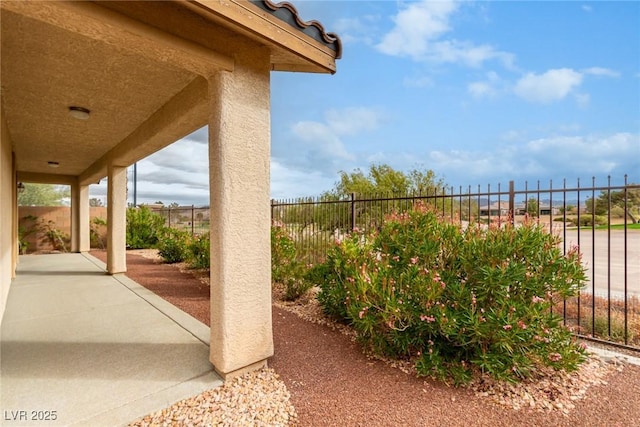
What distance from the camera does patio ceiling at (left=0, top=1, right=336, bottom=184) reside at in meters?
2.25

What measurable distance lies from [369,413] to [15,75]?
517 cm

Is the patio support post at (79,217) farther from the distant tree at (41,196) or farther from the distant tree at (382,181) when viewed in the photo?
the distant tree at (41,196)

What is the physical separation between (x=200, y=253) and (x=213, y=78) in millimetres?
6303

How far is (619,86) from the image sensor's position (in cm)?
1016

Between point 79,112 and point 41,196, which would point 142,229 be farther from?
point 41,196

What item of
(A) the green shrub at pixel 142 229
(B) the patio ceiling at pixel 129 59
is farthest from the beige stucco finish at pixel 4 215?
(A) the green shrub at pixel 142 229

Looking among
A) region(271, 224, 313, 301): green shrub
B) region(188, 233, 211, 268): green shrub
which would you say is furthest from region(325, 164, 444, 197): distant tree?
region(271, 224, 313, 301): green shrub

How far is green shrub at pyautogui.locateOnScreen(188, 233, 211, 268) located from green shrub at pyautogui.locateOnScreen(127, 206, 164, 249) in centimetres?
583

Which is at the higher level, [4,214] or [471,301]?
[4,214]

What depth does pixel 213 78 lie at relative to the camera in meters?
2.86

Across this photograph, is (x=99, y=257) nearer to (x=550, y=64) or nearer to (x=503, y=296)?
(x=503, y=296)

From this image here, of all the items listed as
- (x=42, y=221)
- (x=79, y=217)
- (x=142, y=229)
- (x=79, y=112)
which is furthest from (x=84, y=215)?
(x=79, y=112)

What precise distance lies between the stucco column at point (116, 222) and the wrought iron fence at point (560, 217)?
12.4 feet

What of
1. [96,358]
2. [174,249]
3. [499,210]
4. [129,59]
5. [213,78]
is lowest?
[96,358]
